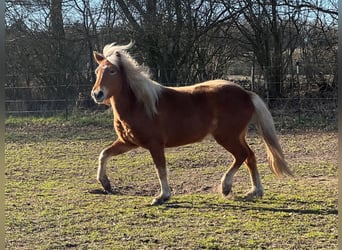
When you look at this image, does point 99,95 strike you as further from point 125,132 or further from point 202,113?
point 202,113

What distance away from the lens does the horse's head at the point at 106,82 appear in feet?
15.1

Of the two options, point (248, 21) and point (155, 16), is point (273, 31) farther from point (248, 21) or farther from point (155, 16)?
point (155, 16)

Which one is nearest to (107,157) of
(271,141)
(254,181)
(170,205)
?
(170,205)

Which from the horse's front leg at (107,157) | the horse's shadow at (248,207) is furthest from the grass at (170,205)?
the horse's front leg at (107,157)

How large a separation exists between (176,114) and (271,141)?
39.0 inches

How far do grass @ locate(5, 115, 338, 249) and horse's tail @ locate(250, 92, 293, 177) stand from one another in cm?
25

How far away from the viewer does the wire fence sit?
1067cm

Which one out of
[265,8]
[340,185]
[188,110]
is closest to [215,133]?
[188,110]

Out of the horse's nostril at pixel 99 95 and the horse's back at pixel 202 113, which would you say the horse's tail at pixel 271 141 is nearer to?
the horse's back at pixel 202 113

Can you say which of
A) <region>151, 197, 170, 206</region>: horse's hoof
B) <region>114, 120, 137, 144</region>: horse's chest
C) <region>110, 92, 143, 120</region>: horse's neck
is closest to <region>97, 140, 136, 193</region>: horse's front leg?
<region>114, 120, 137, 144</region>: horse's chest

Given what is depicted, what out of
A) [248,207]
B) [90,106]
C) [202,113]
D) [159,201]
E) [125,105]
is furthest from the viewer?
[90,106]

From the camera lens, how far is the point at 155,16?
13.3m

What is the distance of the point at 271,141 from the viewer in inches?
192

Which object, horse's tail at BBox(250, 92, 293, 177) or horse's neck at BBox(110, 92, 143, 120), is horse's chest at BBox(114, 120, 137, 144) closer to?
horse's neck at BBox(110, 92, 143, 120)
